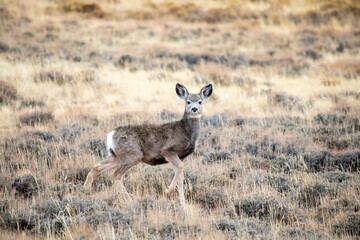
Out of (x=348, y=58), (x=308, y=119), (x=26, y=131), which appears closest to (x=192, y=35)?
(x=348, y=58)

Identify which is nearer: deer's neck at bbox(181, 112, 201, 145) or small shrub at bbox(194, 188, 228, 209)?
small shrub at bbox(194, 188, 228, 209)

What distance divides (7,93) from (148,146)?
6.96 meters

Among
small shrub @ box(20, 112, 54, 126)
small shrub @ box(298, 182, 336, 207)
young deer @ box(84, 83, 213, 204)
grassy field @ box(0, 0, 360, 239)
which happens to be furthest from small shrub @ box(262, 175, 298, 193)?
small shrub @ box(20, 112, 54, 126)

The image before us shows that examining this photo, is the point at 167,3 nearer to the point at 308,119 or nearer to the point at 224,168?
the point at 308,119

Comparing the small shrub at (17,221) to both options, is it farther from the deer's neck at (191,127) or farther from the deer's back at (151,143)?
the deer's neck at (191,127)

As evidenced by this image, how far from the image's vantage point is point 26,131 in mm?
9305

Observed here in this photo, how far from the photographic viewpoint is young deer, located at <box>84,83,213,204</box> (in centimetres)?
687

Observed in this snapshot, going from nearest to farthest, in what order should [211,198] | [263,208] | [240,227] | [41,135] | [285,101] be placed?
[240,227], [263,208], [211,198], [41,135], [285,101]

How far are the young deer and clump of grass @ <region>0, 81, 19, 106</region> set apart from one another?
602 centimetres

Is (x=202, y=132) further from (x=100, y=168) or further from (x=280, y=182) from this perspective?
(x=100, y=168)

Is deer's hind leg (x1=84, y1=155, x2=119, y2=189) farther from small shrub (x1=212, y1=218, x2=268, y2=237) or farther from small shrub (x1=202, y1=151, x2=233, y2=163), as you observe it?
small shrub (x1=212, y1=218, x2=268, y2=237)

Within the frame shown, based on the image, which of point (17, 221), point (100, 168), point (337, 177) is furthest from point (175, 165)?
point (337, 177)

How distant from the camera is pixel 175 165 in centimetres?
674

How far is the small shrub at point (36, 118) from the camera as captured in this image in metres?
10.2
